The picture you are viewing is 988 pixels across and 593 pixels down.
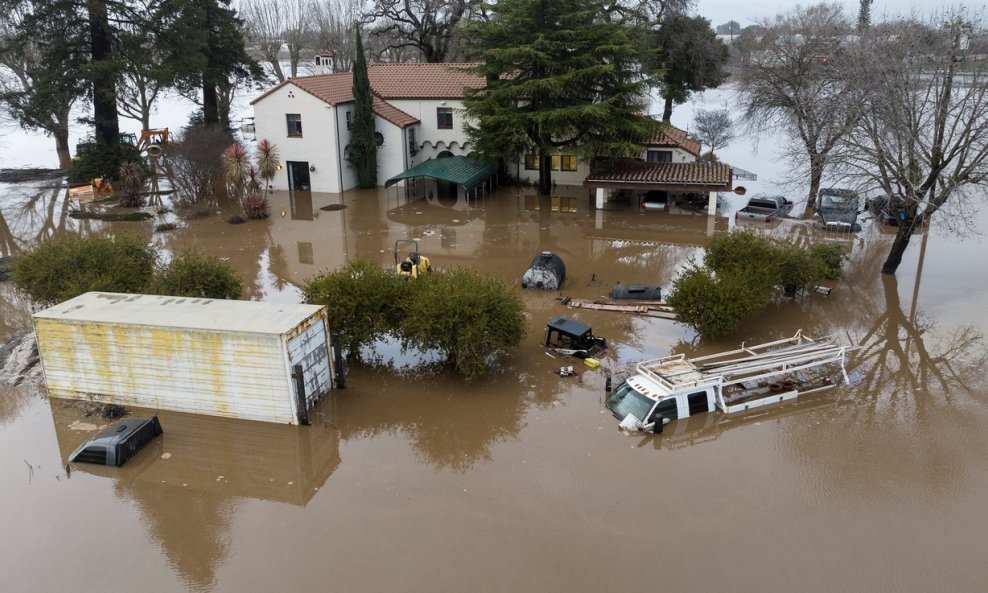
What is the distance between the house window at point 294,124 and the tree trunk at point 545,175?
12610 millimetres

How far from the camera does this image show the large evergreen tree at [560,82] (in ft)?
100

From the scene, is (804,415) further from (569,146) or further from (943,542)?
(569,146)

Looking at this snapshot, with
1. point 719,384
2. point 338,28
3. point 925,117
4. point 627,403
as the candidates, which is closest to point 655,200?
point 925,117

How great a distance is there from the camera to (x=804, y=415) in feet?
46.4

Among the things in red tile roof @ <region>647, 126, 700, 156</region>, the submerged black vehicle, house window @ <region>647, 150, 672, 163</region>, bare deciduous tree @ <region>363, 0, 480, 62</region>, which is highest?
bare deciduous tree @ <region>363, 0, 480, 62</region>

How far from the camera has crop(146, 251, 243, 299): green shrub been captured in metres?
17.1

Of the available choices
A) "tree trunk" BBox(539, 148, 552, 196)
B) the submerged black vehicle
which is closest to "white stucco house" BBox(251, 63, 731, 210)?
"tree trunk" BBox(539, 148, 552, 196)

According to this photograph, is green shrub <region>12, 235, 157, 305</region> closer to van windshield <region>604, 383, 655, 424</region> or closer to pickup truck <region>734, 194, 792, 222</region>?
van windshield <region>604, 383, 655, 424</region>

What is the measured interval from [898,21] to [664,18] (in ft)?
58.0

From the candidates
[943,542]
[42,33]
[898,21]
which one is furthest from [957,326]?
[42,33]

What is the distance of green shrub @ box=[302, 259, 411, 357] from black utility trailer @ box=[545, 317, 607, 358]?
3865 millimetres

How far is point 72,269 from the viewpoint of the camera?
17922mm

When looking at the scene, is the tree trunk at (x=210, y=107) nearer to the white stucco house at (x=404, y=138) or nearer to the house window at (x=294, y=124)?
the white stucco house at (x=404, y=138)

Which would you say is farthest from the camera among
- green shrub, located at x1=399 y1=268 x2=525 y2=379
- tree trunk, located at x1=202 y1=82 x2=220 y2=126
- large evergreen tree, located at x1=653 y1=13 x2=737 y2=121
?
tree trunk, located at x1=202 y1=82 x2=220 y2=126
